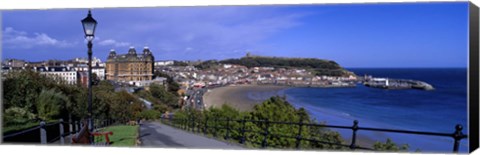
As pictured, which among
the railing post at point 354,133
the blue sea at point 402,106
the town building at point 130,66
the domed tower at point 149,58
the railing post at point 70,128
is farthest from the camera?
the railing post at point 70,128

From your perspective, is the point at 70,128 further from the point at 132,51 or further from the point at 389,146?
the point at 389,146

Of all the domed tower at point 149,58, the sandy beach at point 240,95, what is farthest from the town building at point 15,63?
the sandy beach at point 240,95

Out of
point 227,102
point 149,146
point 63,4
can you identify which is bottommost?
point 149,146

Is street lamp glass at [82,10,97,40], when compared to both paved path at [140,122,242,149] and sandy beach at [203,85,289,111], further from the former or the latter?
sandy beach at [203,85,289,111]

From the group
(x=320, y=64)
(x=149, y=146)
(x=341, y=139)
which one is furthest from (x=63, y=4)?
(x=341, y=139)

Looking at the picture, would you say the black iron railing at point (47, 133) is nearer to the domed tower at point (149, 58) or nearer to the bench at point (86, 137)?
the bench at point (86, 137)

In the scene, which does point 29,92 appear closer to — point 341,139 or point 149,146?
point 149,146

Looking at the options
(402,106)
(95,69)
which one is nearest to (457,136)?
(402,106)
